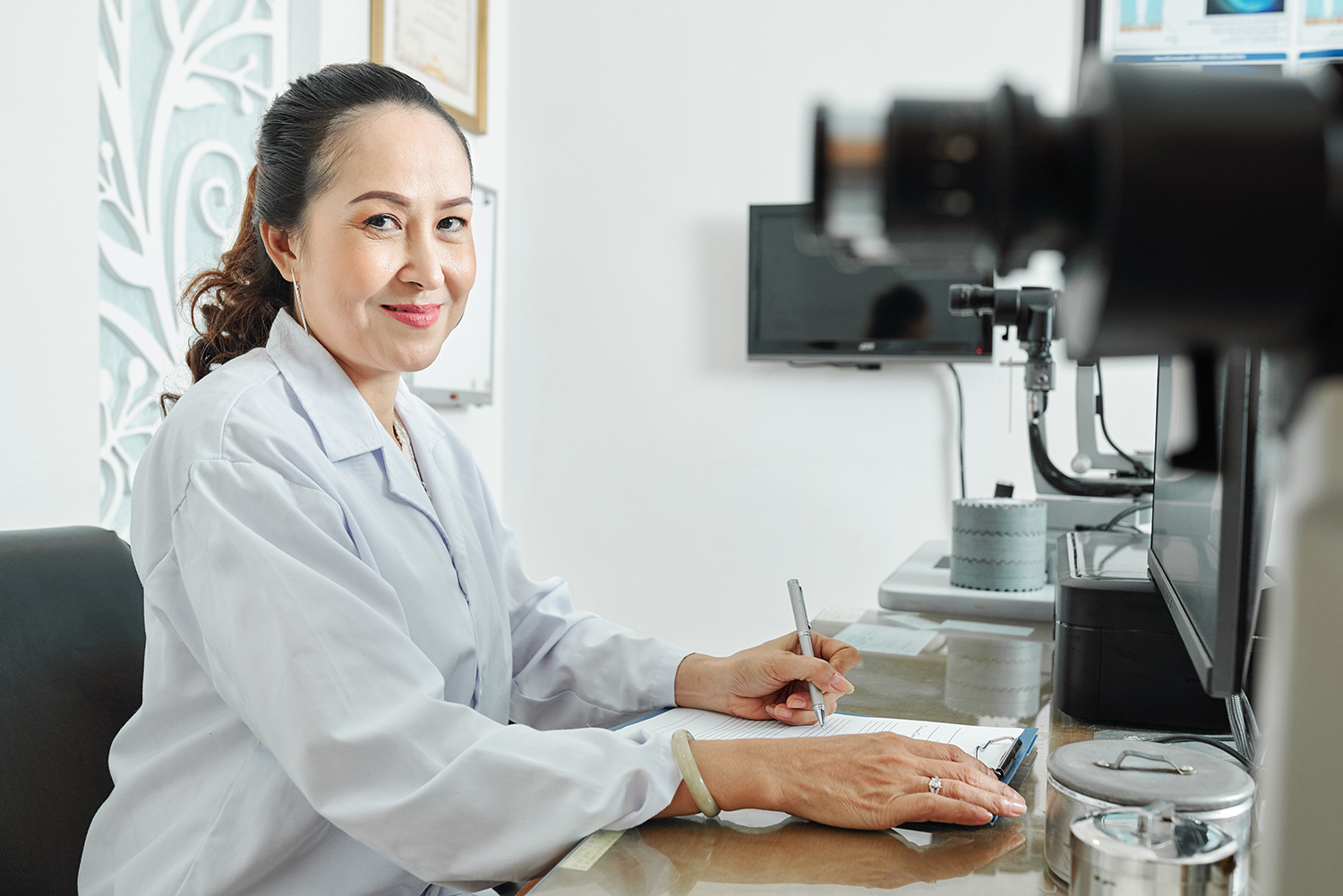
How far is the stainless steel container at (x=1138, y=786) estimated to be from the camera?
568mm

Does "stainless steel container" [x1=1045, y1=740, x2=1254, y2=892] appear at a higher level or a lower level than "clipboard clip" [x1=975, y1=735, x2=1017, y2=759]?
higher

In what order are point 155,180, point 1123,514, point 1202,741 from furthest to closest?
point 155,180
point 1123,514
point 1202,741

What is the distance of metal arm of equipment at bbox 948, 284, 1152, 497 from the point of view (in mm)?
1697

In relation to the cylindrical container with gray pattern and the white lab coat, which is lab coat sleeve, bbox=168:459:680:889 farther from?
the cylindrical container with gray pattern

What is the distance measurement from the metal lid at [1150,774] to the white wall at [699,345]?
2128mm

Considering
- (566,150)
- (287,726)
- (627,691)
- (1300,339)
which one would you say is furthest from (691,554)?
(1300,339)

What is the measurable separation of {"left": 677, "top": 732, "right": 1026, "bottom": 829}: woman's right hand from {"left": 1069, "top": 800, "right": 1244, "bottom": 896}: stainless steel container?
0.62ft

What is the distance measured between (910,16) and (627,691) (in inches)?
89.0

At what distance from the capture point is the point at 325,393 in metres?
1.08

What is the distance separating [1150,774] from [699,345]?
240cm

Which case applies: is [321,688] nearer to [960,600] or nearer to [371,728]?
[371,728]

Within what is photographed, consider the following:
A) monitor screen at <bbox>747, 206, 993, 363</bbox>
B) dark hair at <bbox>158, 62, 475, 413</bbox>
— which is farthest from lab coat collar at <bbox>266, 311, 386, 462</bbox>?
monitor screen at <bbox>747, 206, 993, 363</bbox>

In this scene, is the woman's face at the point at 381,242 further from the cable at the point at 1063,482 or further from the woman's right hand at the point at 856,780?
the cable at the point at 1063,482

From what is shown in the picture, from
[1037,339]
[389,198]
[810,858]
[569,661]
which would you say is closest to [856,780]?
[810,858]
